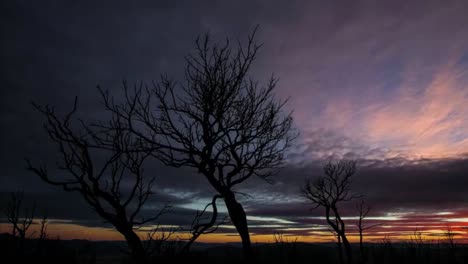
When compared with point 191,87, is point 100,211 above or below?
below

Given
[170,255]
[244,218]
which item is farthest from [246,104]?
[170,255]

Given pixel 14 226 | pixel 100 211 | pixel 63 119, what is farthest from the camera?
pixel 14 226

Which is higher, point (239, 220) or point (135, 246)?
point (239, 220)

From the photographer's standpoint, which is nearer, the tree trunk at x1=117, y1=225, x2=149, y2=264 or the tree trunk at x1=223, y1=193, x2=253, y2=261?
the tree trunk at x1=117, y1=225, x2=149, y2=264

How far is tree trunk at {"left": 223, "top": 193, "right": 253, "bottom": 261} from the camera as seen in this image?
778 centimetres

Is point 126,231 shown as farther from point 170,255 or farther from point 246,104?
point 246,104

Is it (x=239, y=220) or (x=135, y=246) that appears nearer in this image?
(x=135, y=246)

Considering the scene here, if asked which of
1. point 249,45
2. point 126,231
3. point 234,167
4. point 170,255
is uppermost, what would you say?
point 249,45

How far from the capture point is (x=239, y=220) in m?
7.81

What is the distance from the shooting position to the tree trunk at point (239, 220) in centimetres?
778

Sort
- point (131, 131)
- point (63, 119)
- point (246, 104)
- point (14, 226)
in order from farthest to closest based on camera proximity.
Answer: point (14, 226)
point (246, 104)
point (131, 131)
point (63, 119)

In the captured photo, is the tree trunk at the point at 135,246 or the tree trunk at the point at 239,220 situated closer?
the tree trunk at the point at 135,246

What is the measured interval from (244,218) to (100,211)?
360cm

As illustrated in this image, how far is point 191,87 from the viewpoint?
8570 millimetres
